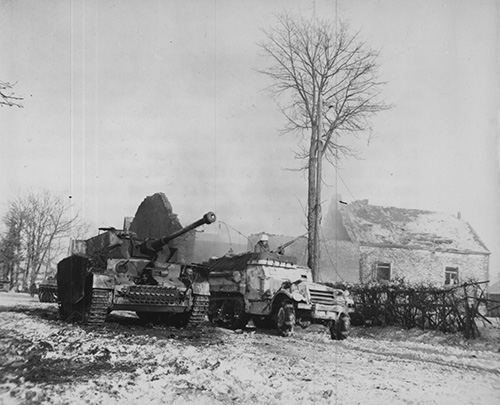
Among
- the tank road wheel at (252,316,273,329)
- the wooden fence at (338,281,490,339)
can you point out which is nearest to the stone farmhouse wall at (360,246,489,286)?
the wooden fence at (338,281,490,339)

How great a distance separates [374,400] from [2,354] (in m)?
4.58

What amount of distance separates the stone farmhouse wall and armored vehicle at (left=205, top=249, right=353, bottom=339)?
661 inches

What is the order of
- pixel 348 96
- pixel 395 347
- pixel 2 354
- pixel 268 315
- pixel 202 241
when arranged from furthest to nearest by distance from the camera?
pixel 202 241 → pixel 348 96 → pixel 268 315 → pixel 395 347 → pixel 2 354

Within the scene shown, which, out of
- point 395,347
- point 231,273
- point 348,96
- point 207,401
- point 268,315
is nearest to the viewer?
point 207,401

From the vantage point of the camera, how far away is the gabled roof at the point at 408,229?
30.5 m

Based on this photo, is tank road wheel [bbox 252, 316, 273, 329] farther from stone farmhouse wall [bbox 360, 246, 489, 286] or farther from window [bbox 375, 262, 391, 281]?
window [bbox 375, 262, 391, 281]

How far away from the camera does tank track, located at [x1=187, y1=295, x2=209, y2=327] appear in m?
11.6

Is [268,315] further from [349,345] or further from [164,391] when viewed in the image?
[164,391]

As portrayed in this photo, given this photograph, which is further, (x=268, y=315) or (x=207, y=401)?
(x=268, y=315)

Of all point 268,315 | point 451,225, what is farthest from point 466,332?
point 451,225

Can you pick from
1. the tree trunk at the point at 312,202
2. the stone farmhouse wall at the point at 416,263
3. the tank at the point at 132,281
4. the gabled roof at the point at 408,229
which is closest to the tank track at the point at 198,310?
the tank at the point at 132,281

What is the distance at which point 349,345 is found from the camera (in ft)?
32.9

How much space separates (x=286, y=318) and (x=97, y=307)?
12.5 feet

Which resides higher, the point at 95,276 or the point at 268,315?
the point at 95,276
